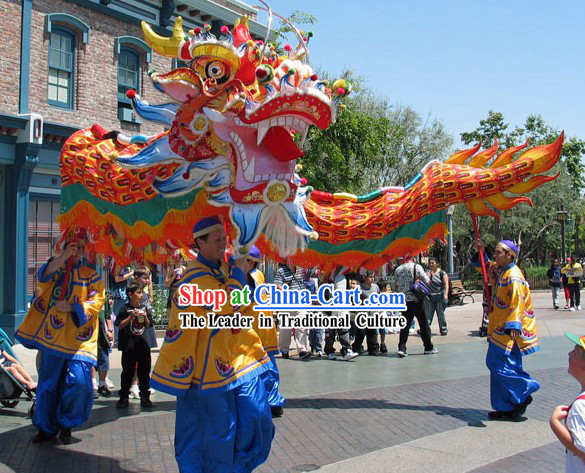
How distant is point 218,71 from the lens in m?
5.68

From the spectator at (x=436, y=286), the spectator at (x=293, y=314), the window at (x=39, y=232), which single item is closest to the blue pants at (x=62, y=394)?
the spectator at (x=293, y=314)

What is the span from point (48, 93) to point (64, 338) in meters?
8.78

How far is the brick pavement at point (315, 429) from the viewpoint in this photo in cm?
537

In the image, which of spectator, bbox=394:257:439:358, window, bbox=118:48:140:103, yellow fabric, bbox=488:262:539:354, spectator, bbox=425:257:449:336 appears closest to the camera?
yellow fabric, bbox=488:262:539:354

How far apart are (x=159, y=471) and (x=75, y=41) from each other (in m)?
11.1

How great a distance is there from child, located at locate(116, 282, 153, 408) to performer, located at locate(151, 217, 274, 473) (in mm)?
3317

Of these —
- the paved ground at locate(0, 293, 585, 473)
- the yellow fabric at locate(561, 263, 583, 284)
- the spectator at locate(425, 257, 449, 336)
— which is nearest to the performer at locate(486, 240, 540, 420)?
the paved ground at locate(0, 293, 585, 473)

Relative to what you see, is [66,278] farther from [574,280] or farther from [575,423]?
[574,280]

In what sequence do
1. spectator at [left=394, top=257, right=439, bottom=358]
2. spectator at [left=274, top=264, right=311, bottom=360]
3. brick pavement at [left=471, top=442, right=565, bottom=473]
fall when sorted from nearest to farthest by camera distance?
brick pavement at [left=471, top=442, right=565, bottom=473], spectator at [left=274, top=264, right=311, bottom=360], spectator at [left=394, top=257, right=439, bottom=358]

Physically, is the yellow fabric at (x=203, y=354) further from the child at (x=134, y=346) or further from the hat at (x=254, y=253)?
the child at (x=134, y=346)

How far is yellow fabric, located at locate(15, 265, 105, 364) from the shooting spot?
5879mm

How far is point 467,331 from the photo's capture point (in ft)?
48.1

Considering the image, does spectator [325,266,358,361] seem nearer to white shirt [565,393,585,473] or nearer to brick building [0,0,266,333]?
brick building [0,0,266,333]

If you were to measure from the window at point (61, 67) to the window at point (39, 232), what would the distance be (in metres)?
2.14
